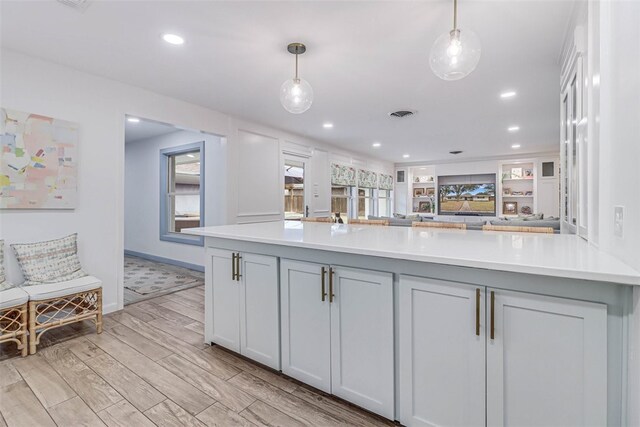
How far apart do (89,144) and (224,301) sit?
2.24 metres

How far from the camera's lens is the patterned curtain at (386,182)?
907 centimetres

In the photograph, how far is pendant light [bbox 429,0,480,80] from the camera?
1.69 metres

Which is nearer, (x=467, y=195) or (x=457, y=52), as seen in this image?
(x=457, y=52)

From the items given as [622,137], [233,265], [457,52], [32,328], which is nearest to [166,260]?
[32,328]

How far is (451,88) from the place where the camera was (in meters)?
3.43

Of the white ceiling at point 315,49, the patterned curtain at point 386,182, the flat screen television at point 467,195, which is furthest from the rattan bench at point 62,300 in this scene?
the flat screen television at point 467,195

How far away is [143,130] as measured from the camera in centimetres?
517

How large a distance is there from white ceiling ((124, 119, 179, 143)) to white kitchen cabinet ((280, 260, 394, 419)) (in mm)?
4025

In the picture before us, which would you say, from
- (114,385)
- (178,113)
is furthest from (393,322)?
(178,113)

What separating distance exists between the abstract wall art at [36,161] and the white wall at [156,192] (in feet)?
6.04

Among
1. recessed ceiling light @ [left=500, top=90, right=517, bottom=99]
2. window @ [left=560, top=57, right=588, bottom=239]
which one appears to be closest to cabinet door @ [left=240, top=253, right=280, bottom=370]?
window @ [left=560, top=57, right=588, bottom=239]

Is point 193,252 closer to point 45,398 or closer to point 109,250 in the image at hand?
point 109,250

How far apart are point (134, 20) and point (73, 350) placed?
8.16 feet

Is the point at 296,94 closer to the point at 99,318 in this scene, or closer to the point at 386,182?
the point at 99,318
